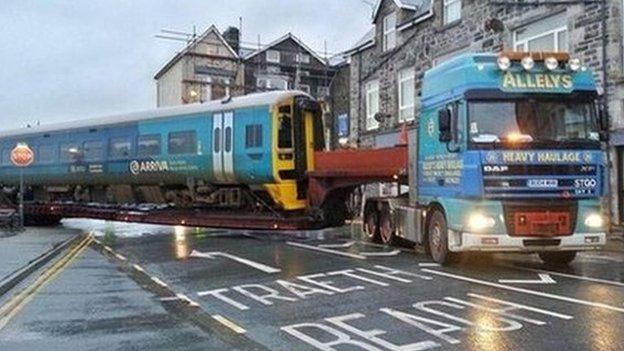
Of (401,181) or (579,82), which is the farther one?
(401,181)

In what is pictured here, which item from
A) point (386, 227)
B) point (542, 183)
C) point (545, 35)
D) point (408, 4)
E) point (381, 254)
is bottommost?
point (381, 254)

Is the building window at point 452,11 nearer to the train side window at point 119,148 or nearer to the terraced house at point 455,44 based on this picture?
the terraced house at point 455,44

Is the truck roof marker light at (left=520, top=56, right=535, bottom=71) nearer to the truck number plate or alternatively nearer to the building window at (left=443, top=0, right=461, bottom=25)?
the truck number plate

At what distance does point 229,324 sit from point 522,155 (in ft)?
20.1

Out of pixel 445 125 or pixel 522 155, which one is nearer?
pixel 522 155

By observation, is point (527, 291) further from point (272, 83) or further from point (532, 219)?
point (272, 83)

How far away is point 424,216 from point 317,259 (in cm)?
228

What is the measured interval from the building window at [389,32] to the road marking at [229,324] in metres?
24.5

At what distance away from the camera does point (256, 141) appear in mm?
19922

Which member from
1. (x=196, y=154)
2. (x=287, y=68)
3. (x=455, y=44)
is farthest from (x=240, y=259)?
(x=287, y=68)

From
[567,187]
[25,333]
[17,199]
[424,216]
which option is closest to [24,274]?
[25,333]

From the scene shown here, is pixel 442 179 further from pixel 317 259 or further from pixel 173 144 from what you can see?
pixel 173 144

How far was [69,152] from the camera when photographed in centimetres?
2742

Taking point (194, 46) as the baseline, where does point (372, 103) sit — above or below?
below
